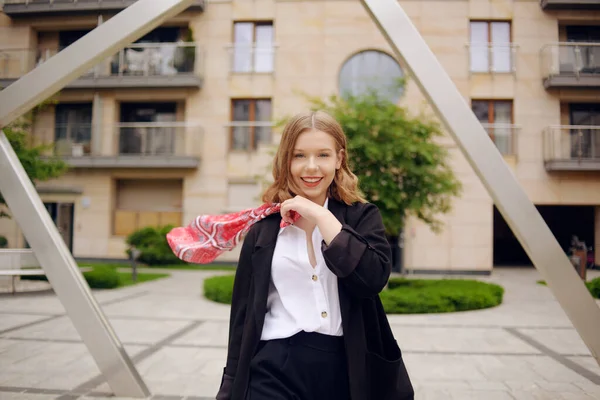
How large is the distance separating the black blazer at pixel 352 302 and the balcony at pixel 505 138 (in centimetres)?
1183

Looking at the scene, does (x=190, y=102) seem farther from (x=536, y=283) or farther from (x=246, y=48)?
(x=536, y=283)

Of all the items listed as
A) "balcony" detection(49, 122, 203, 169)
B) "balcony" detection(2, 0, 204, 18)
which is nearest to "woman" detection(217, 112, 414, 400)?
"balcony" detection(2, 0, 204, 18)

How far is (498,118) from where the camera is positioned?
14.8 meters

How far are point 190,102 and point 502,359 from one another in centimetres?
1544

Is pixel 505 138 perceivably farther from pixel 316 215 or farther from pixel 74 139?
pixel 74 139

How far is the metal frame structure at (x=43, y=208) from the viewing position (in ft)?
11.2

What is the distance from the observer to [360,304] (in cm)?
164

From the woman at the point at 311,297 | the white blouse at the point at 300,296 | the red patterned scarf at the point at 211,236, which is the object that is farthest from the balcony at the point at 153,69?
the white blouse at the point at 300,296

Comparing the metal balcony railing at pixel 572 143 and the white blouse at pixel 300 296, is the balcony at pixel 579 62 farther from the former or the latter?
the white blouse at pixel 300 296

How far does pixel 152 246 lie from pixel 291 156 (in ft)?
54.2

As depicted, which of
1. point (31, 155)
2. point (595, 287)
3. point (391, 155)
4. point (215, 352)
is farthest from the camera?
point (31, 155)

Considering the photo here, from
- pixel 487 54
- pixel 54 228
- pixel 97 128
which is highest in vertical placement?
pixel 487 54

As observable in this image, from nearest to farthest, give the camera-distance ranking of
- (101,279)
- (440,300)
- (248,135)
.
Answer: (440,300), (101,279), (248,135)

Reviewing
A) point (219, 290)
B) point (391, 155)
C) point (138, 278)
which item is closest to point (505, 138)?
point (391, 155)
